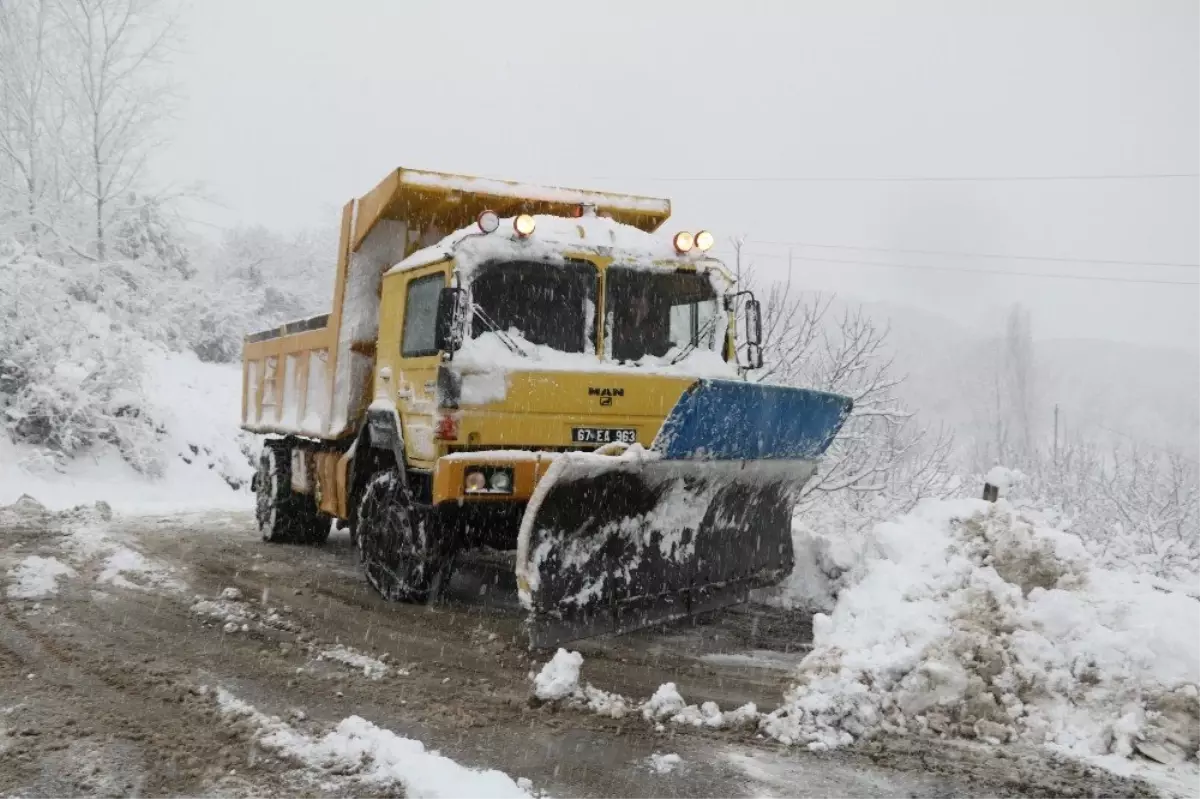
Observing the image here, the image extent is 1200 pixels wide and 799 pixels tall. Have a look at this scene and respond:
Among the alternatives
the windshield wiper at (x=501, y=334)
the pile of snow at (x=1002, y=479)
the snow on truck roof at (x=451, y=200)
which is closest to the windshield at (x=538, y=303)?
the windshield wiper at (x=501, y=334)

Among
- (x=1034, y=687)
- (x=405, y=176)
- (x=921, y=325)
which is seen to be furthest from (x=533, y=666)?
(x=921, y=325)

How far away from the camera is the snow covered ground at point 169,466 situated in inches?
539

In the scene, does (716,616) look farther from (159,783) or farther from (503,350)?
(159,783)

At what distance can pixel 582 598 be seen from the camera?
4.89m

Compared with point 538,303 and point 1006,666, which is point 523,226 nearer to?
point 538,303

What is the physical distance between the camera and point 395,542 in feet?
20.5

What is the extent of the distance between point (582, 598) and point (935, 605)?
1.80 meters

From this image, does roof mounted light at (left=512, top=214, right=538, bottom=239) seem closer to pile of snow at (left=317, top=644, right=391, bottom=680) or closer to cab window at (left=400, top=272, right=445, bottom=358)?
cab window at (left=400, top=272, right=445, bottom=358)

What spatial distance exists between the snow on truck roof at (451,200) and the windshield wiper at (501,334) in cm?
157

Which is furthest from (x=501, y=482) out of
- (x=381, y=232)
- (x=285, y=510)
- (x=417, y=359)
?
(x=285, y=510)

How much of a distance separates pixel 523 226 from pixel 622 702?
3.10 m

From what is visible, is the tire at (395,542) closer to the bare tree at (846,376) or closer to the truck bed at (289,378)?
the truck bed at (289,378)

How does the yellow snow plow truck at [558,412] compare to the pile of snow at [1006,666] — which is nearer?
the pile of snow at [1006,666]

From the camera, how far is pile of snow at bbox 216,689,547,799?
311cm
